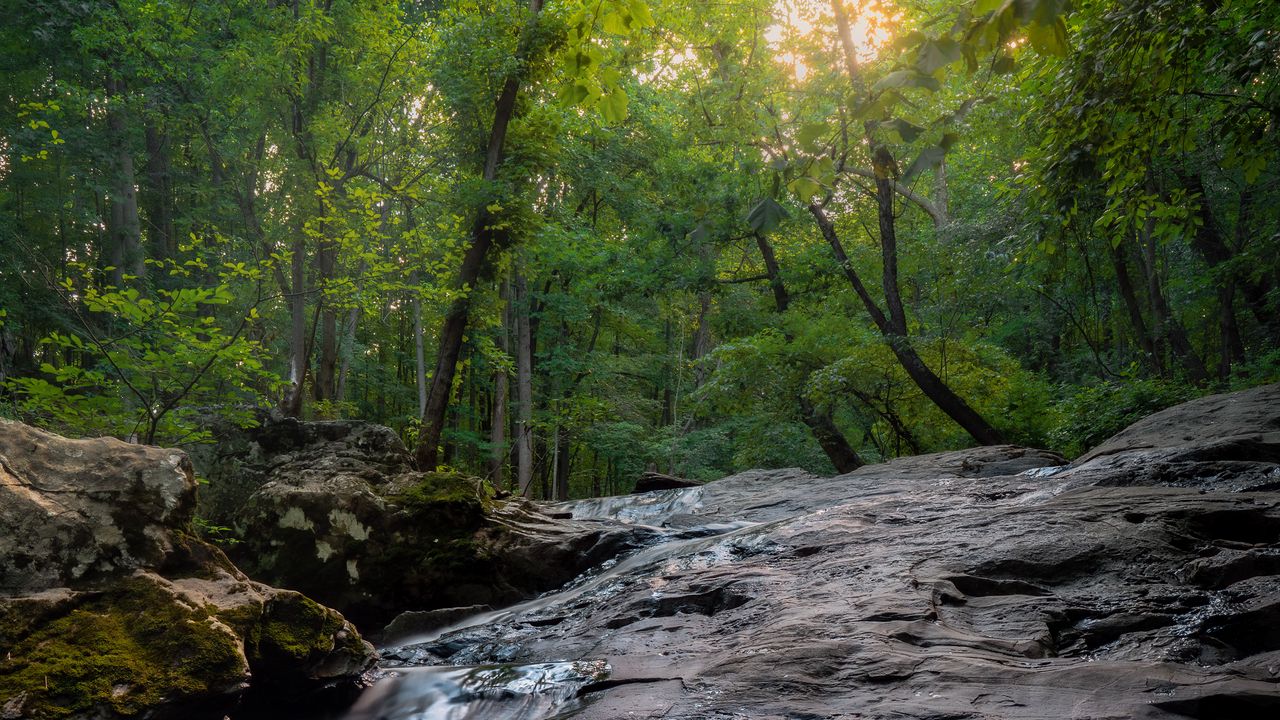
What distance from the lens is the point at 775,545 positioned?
6.60 meters

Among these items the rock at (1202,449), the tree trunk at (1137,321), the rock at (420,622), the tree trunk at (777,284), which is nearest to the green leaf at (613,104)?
the rock at (420,622)

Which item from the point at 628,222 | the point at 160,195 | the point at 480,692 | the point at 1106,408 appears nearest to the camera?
the point at 480,692

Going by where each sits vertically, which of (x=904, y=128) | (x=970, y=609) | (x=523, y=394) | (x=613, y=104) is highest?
(x=523, y=394)

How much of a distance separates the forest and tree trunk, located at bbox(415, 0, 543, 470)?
60mm

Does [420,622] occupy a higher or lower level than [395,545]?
lower

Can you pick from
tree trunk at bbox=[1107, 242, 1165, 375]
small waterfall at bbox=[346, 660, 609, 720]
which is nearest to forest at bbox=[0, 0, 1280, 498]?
tree trunk at bbox=[1107, 242, 1165, 375]

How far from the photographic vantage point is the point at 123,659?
3471 millimetres

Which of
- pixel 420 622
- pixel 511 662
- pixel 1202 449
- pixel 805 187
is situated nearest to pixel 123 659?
pixel 511 662

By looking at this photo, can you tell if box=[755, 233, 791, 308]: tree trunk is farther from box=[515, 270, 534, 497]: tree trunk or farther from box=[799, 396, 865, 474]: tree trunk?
box=[515, 270, 534, 497]: tree trunk

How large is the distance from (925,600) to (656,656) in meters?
1.54

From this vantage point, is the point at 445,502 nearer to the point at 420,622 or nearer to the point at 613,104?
the point at 420,622

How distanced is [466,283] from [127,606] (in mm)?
8696

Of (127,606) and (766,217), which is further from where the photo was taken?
(127,606)

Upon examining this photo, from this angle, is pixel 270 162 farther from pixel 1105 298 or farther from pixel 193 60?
pixel 1105 298
